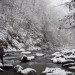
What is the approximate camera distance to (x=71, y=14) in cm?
691

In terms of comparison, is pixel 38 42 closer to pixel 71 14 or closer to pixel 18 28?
pixel 18 28

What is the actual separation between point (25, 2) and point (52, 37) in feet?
48.1

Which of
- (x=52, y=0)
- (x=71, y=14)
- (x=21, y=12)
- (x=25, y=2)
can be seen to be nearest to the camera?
(x=71, y=14)

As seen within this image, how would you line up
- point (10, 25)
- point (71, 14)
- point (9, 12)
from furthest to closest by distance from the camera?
1. point (9, 12)
2. point (10, 25)
3. point (71, 14)

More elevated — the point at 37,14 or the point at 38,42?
the point at 37,14

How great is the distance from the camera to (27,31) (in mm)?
55625

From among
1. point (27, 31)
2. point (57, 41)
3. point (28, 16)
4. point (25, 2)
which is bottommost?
point (57, 41)

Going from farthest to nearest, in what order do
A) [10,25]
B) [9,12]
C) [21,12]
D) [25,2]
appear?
1. [25,2]
2. [21,12]
3. [9,12]
4. [10,25]

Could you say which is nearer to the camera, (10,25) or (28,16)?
(10,25)

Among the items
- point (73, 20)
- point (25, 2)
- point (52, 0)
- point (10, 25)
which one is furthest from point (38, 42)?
point (73, 20)

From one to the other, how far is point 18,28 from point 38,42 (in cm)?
651

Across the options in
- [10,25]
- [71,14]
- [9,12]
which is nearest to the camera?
[71,14]

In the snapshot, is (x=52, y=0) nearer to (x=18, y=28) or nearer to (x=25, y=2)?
(x=25, y=2)

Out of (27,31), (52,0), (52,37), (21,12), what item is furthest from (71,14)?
(52,0)
